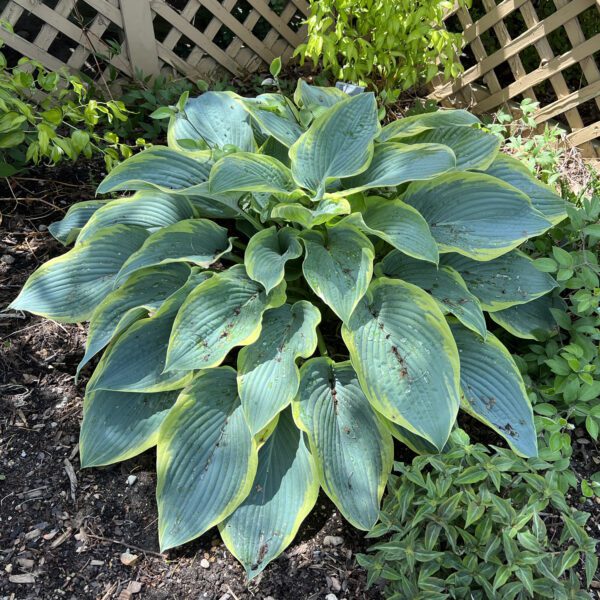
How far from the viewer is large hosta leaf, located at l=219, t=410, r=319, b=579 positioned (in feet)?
5.30

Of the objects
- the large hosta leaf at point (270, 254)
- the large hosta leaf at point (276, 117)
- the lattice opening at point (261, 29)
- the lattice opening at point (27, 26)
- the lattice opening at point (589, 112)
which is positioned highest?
the lattice opening at point (589, 112)

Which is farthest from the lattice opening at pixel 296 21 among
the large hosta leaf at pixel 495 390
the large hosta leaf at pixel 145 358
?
the large hosta leaf at pixel 495 390

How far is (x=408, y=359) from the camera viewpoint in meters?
1.62

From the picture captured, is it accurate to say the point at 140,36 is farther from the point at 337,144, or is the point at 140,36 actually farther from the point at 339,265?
the point at 339,265

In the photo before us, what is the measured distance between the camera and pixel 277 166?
187 centimetres

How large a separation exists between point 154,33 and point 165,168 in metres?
1.40

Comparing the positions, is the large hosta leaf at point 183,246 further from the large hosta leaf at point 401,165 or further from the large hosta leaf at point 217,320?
the large hosta leaf at point 401,165

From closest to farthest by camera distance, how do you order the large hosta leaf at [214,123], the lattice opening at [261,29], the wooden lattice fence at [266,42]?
the large hosta leaf at [214,123], the wooden lattice fence at [266,42], the lattice opening at [261,29]

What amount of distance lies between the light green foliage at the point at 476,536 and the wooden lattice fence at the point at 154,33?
7.70ft

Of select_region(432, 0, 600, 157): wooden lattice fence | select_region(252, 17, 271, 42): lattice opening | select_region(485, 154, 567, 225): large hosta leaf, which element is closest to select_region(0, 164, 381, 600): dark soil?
select_region(485, 154, 567, 225): large hosta leaf

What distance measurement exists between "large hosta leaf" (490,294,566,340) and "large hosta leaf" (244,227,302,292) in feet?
2.16

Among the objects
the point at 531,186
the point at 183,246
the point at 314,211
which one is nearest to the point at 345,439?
the point at 314,211

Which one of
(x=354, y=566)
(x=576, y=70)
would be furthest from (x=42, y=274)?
(x=576, y=70)

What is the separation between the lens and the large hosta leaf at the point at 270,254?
1.64 metres
